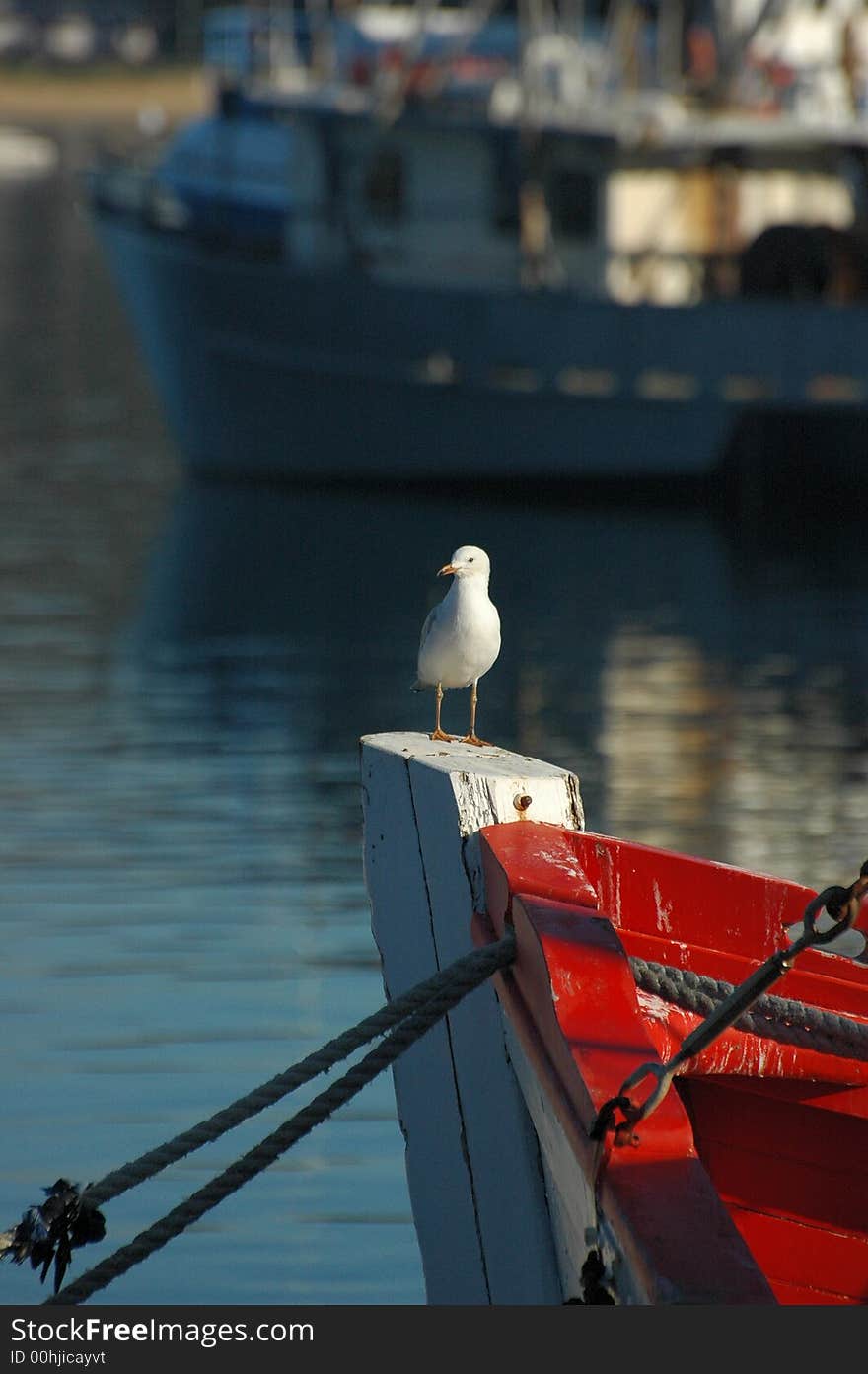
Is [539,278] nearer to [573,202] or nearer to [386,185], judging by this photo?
[573,202]

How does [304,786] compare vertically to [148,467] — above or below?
below

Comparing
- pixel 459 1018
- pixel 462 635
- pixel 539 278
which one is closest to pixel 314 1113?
pixel 459 1018

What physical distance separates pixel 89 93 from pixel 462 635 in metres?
112

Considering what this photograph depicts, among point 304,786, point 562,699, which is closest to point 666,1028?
point 304,786

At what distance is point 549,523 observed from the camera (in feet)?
76.5

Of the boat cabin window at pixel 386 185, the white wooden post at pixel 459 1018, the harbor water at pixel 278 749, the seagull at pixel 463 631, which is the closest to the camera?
the white wooden post at pixel 459 1018

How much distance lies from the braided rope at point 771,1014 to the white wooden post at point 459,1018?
1.16 ft

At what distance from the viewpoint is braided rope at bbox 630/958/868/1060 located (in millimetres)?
4832

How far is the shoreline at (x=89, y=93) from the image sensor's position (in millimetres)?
108500

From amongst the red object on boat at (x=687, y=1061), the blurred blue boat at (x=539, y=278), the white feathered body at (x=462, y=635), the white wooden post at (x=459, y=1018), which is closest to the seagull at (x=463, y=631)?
the white feathered body at (x=462, y=635)

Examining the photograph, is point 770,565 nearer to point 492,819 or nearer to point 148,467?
point 148,467

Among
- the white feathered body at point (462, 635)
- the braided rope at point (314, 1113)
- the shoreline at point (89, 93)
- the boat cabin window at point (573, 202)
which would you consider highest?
the shoreline at point (89, 93)

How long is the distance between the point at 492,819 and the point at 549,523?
723 inches

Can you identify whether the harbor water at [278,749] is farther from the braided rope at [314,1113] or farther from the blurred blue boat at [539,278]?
the braided rope at [314,1113]
